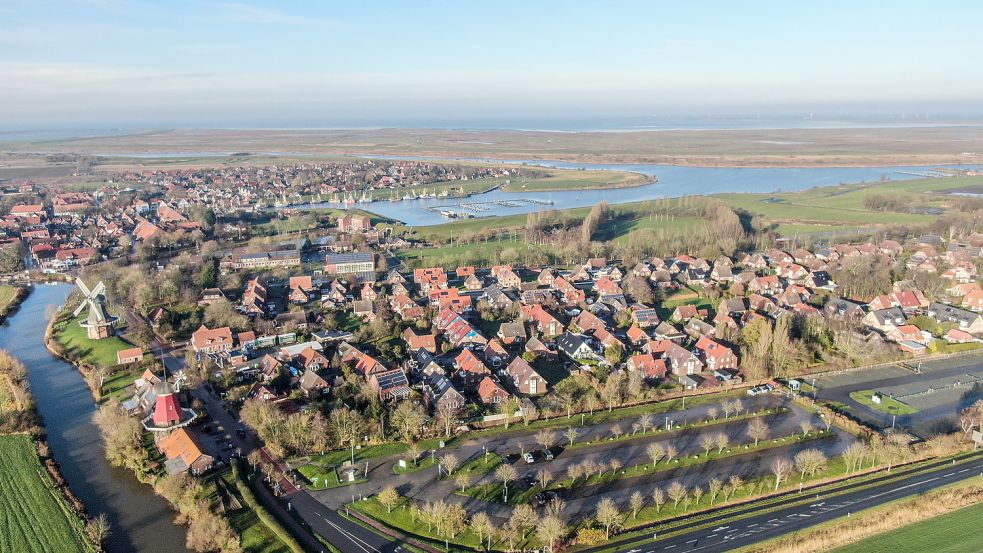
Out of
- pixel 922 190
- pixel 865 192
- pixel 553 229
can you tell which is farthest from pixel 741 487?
pixel 922 190

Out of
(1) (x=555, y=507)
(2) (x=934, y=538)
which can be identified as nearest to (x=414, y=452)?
(1) (x=555, y=507)

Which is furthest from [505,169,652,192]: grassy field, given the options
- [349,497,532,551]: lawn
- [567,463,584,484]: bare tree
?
[349,497,532,551]: lawn

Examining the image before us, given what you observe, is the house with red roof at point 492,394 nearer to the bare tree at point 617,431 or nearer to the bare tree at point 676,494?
the bare tree at point 617,431

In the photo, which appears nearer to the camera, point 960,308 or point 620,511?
point 620,511

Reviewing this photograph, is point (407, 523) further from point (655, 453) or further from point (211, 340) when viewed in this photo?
point (211, 340)

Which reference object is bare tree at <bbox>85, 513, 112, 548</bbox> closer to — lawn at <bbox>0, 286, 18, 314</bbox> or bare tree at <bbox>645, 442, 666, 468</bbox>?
bare tree at <bbox>645, 442, 666, 468</bbox>

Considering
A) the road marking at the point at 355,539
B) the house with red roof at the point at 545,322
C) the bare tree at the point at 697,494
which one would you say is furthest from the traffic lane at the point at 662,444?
the house with red roof at the point at 545,322

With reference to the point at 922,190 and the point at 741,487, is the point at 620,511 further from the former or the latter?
the point at 922,190
